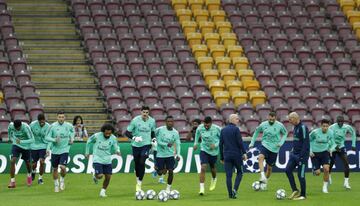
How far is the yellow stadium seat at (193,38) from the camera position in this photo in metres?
39.7

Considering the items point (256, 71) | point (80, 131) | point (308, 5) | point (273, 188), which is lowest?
point (273, 188)

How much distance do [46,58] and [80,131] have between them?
7923 millimetres

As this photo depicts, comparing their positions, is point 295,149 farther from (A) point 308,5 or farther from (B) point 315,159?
(A) point 308,5

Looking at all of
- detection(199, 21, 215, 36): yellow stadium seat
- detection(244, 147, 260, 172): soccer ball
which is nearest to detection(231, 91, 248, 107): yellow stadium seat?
detection(244, 147, 260, 172): soccer ball

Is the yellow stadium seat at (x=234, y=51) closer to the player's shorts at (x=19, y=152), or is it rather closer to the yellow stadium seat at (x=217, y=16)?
the yellow stadium seat at (x=217, y=16)

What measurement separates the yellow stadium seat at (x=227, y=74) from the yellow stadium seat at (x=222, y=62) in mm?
568

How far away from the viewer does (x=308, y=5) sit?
43.1 m

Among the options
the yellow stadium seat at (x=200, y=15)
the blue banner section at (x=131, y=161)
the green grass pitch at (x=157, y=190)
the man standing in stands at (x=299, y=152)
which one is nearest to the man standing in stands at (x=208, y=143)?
the green grass pitch at (x=157, y=190)

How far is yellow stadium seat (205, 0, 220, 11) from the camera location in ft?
138

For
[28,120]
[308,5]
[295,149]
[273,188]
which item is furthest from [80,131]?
[308,5]

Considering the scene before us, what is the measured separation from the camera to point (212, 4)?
42.2m

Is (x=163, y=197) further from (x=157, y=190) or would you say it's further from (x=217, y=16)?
(x=217, y=16)

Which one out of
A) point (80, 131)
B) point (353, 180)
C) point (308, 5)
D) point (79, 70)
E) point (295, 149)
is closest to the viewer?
point (295, 149)

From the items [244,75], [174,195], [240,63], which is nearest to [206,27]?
[240,63]
